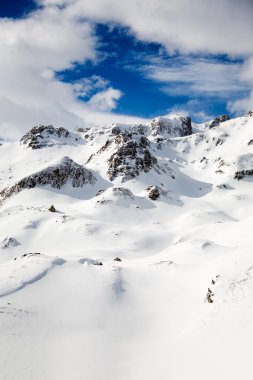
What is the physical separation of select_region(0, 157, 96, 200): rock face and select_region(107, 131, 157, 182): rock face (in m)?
8.32

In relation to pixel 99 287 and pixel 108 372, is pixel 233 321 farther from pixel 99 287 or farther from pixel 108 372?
pixel 99 287

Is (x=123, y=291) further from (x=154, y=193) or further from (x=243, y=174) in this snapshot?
(x=243, y=174)

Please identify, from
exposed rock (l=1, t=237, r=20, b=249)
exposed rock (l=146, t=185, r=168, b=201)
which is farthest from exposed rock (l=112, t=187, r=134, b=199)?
exposed rock (l=1, t=237, r=20, b=249)

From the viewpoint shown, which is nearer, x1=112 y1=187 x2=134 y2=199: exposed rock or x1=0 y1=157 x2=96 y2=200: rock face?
x1=112 y1=187 x2=134 y2=199: exposed rock

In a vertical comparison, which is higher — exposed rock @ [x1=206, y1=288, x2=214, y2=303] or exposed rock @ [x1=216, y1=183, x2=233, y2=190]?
exposed rock @ [x1=216, y1=183, x2=233, y2=190]

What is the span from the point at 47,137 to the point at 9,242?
111m

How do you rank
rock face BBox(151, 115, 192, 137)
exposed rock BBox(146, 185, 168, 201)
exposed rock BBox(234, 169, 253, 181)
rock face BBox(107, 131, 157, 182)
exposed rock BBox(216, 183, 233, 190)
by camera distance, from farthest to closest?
rock face BBox(151, 115, 192, 137), exposed rock BBox(234, 169, 253, 181), rock face BBox(107, 131, 157, 182), exposed rock BBox(216, 183, 233, 190), exposed rock BBox(146, 185, 168, 201)

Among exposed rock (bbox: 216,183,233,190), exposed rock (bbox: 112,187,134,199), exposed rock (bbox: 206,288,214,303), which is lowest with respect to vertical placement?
exposed rock (bbox: 206,288,214,303)

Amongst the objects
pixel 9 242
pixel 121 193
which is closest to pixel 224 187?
pixel 121 193

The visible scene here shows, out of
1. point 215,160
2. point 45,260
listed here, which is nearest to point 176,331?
point 45,260

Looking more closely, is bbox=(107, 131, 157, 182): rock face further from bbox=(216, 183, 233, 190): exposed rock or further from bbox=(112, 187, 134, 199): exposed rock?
bbox=(216, 183, 233, 190): exposed rock

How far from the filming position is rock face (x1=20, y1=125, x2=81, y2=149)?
152625 millimetres

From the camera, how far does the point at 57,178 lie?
302ft

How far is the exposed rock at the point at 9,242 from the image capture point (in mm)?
53356
